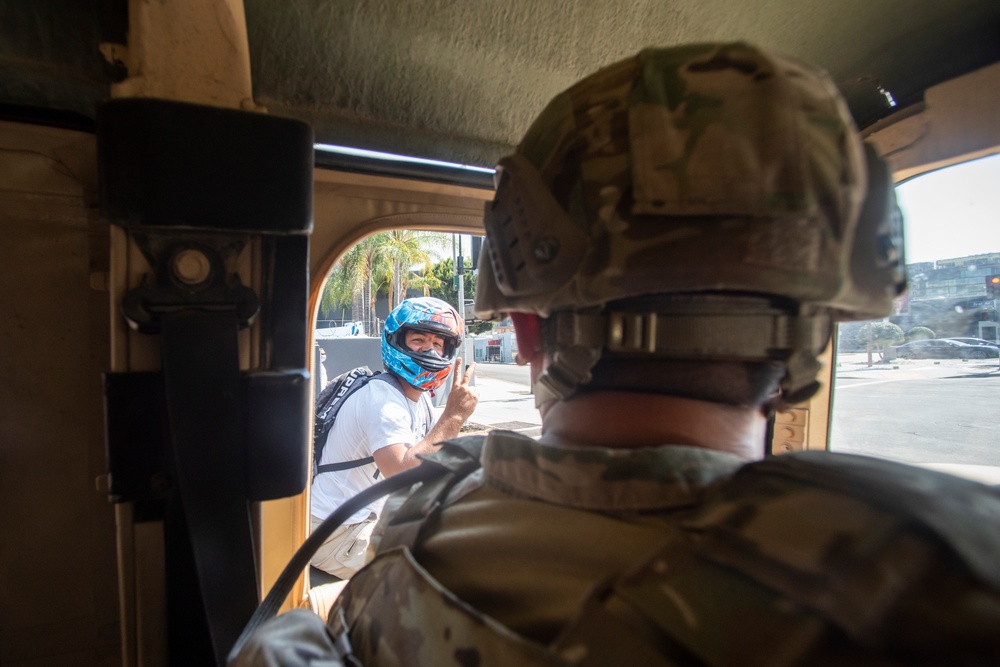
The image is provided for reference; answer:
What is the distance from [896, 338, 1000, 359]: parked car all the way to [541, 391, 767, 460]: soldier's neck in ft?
4.77

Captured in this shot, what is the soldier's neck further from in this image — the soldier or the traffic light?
the traffic light

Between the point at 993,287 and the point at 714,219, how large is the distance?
5.03 ft

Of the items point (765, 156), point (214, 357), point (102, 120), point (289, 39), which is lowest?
point (214, 357)

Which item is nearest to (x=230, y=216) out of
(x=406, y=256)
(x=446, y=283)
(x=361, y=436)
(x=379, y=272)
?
(x=361, y=436)

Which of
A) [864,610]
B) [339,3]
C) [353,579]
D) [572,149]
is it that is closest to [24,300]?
[339,3]

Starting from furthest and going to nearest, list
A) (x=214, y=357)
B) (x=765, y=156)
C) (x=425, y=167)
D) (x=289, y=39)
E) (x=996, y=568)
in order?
(x=425, y=167) < (x=289, y=39) < (x=214, y=357) < (x=765, y=156) < (x=996, y=568)

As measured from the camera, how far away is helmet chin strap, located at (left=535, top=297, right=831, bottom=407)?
78cm

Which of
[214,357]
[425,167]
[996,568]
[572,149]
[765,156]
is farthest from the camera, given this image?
[425,167]

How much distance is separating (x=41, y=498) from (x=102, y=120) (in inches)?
47.7

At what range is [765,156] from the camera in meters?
0.78

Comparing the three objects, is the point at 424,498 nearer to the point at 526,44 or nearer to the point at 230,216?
the point at 230,216

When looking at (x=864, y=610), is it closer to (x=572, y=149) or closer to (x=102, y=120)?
(x=572, y=149)

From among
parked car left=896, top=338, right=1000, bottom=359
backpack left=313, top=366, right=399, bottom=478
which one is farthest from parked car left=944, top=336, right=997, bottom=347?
backpack left=313, top=366, right=399, bottom=478

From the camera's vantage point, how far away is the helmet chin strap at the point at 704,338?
0.78 meters
